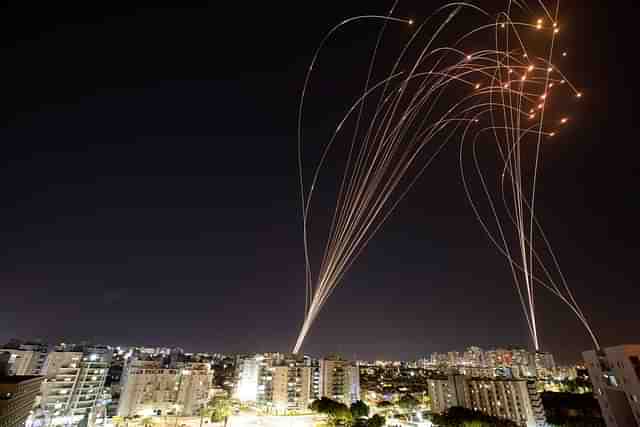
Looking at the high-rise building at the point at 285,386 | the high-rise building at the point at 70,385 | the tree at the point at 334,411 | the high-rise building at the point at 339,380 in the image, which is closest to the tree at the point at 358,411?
the tree at the point at 334,411

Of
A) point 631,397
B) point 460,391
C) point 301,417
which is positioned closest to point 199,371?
point 301,417

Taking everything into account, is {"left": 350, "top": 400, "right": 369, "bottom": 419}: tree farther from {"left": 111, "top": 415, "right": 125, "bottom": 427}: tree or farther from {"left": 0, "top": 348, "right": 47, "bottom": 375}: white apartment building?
{"left": 0, "top": 348, "right": 47, "bottom": 375}: white apartment building

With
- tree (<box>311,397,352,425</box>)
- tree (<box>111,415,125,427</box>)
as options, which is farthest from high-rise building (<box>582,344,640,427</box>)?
tree (<box>111,415,125,427</box>)

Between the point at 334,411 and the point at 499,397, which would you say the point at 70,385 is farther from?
the point at 499,397

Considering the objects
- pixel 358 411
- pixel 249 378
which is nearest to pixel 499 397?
pixel 358 411

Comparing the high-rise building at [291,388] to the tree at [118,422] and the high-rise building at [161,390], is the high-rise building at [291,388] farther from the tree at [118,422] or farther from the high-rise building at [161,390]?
the tree at [118,422]

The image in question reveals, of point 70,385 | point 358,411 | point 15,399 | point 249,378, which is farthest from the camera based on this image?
point 249,378
